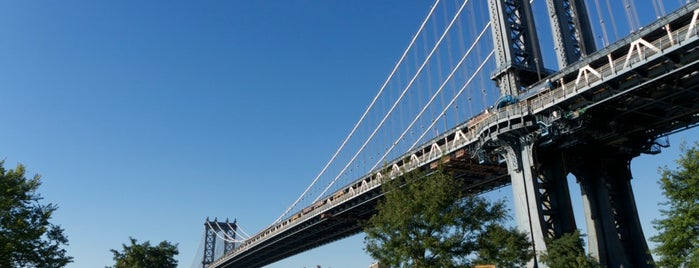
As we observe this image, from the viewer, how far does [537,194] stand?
32625 millimetres

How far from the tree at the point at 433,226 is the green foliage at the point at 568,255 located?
18.6 ft

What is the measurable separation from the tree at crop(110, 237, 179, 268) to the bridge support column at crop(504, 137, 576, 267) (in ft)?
86.7

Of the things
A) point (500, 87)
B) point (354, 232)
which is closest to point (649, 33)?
point (500, 87)

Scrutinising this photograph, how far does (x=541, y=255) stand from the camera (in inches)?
1144

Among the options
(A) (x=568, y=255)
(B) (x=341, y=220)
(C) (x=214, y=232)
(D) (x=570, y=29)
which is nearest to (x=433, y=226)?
(A) (x=568, y=255)

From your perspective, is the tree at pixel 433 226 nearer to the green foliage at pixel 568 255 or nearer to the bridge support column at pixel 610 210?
the green foliage at pixel 568 255

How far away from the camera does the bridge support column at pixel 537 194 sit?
3203 cm

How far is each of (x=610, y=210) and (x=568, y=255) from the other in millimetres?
11055

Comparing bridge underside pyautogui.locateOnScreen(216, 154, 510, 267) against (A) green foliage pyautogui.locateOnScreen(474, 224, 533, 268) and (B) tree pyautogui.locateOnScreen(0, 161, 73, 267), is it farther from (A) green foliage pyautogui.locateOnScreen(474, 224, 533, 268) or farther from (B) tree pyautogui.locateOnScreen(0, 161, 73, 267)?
(B) tree pyautogui.locateOnScreen(0, 161, 73, 267)

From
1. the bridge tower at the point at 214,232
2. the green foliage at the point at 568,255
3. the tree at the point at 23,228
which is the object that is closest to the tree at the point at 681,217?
the green foliage at the point at 568,255

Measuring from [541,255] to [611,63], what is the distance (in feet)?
37.6

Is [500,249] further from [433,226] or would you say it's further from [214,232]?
[214,232]

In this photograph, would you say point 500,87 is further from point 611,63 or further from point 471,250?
point 471,250

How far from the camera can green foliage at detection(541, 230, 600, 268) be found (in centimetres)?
2677
